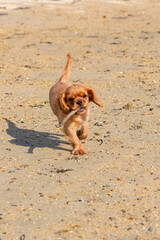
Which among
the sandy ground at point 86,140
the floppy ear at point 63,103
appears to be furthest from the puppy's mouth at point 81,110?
the sandy ground at point 86,140

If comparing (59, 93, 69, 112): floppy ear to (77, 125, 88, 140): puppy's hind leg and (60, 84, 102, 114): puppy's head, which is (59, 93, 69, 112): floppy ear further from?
(77, 125, 88, 140): puppy's hind leg

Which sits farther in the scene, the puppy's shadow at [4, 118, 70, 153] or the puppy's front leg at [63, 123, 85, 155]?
the puppy's shadow at [4, 118, 70, 153]

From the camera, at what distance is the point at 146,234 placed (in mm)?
4172

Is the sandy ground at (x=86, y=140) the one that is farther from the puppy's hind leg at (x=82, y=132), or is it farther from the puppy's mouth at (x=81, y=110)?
the puppy's mouth at (x=81, y=110)

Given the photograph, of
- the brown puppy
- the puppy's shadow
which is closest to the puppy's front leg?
the brown puppy

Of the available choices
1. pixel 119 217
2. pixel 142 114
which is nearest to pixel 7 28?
pixel 142 114

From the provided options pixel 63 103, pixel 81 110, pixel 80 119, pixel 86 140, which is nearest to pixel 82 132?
pixel 80 119

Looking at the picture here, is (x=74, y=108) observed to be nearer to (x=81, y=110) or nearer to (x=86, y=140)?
(x=81, y=110)

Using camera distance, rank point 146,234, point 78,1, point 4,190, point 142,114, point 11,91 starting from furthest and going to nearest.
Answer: point 78,1 → point 11,91 → point 142,114 → point 4,190 → point 146,234

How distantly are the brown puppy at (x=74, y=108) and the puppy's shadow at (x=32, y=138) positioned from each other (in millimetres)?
294

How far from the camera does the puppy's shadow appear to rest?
6234mm

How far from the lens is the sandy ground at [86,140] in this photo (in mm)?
4375

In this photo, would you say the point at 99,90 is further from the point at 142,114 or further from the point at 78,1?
the point at 78,1

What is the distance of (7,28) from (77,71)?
4.09 m
